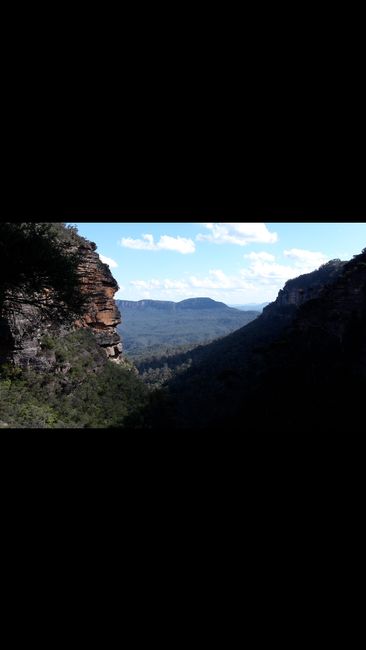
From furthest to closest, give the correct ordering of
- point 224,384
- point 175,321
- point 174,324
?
point 175,321
point 174,324
point 224,384

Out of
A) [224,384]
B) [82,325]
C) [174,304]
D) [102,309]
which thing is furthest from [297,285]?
[174,304]

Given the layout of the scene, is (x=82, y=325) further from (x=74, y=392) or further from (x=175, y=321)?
(x=175, y=321)

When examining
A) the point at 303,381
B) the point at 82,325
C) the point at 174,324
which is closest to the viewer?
the point at 303,381

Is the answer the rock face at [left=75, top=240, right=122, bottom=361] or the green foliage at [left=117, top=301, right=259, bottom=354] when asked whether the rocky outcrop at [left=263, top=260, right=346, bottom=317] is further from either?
the green foliage at [left=117, top=301, right=259, bottom=354]

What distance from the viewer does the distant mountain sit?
122125mm

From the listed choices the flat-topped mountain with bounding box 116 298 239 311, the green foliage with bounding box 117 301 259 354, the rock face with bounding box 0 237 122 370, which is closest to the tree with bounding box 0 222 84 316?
the rock face with bounding box 0 237 122 370

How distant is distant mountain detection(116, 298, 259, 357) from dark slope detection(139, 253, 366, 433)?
7370 centimetres

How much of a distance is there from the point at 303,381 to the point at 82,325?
14932 millimetres

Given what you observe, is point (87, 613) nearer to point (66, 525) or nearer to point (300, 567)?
point (66, 525)

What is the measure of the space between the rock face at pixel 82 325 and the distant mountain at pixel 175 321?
75430mm

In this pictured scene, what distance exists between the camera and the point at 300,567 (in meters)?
1.39

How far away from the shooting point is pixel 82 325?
84.0ft
